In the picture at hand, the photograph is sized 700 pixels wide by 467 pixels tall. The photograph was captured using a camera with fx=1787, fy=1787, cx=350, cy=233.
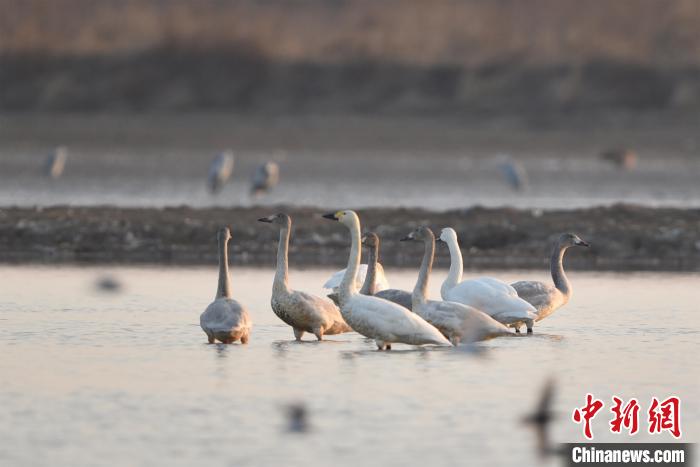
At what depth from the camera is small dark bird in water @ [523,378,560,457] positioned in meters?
9.87

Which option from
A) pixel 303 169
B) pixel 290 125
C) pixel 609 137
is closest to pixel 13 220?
pixel 303 169

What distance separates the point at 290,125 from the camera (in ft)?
257

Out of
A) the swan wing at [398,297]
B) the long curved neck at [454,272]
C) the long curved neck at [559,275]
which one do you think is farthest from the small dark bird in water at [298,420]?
the long curved neck at [559,275]

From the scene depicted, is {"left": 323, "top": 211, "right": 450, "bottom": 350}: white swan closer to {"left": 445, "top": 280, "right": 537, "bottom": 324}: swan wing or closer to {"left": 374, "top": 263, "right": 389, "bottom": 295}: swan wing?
{"left": 445, "top": 280, "right": 537, "bottom": 324}: swan wing

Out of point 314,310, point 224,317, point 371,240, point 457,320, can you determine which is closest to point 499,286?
point 457,320

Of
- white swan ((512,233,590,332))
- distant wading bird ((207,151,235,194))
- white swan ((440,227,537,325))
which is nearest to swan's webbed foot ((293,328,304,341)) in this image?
white swan ((440,227,537,325))

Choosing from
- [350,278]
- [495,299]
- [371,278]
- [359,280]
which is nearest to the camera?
[350,278]

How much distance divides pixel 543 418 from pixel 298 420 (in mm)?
1450

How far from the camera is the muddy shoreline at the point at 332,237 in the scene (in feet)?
70.7

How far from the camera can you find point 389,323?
1308 centimetres

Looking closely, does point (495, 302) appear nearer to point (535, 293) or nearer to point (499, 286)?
point (499, 286)

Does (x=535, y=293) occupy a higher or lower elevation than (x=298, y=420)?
higher

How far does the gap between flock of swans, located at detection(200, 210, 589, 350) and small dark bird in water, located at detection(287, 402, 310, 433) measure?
2912mm

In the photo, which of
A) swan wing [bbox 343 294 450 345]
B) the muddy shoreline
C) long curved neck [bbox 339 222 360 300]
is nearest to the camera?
swan wing [bbox 343 294 450 345]
